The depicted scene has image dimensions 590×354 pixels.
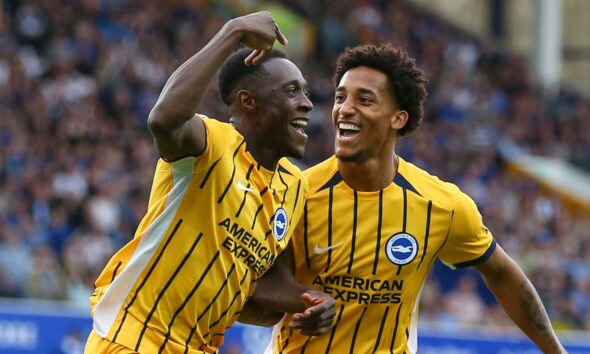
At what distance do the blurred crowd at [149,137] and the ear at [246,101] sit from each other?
7.81m

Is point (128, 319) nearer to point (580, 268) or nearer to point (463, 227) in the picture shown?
point (463, 227)

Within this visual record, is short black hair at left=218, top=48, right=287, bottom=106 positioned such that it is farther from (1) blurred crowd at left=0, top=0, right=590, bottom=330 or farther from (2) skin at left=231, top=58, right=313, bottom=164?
(1) blurred crowd at left=0, top=0, right=590, bottom=330

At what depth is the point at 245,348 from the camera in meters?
11.0

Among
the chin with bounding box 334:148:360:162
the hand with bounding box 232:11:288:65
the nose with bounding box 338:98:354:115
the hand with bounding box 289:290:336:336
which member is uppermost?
the hand with bounding box 232:11:288:65

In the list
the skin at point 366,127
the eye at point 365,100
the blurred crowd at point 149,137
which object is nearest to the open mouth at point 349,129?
the skin at point 366,127

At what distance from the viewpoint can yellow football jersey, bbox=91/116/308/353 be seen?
524 cm

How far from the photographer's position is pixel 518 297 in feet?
20.6

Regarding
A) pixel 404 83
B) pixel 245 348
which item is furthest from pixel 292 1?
pixel 404 83

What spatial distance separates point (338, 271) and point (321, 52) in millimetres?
15667

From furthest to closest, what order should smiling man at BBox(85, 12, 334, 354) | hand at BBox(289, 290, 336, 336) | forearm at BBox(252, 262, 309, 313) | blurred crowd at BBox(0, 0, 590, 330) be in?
blurred crowd at BBox(0, 0, 590, 330) → forearm at BBox(252, 262, 309, 313) → hand at BBox(289, 290, 336, 336) → smiling man at BBox(85, 12, 334, 354)

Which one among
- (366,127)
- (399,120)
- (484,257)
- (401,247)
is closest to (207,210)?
(366,127)

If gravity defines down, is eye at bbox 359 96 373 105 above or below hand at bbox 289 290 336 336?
above

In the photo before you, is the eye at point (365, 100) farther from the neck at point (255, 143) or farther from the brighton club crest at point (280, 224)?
the brighton club crest at point (280, 224)

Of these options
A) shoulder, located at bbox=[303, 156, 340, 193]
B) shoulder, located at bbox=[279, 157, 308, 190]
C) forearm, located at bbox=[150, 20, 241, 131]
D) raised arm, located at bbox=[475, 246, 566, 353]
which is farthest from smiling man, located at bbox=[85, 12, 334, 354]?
raised arm, located at bbox=[475, 246, 566, 353]
